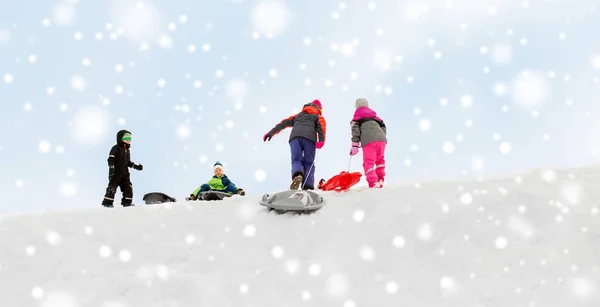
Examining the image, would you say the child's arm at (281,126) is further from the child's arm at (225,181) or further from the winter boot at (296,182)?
the child's arm at (225,181)

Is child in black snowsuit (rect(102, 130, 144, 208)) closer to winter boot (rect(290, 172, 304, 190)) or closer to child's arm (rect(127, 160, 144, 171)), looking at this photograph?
child's arm (rect(127, 160, 144, 171))

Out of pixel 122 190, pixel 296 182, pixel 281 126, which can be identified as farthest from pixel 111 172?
pixel 296 182

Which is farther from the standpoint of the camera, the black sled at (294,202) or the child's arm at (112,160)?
the child's arm at (112,160)

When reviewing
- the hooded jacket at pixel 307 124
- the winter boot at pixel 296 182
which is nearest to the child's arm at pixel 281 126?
the hooded jacket at pixel 307 124

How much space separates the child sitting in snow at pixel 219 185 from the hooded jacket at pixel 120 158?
1.50 meters

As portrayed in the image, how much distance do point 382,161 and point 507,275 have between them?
3878 mm

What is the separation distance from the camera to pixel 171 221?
591cm

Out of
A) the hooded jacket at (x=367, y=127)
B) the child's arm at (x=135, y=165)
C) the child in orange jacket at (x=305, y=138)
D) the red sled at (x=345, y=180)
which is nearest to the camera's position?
the red sled at (x=345, y=180)

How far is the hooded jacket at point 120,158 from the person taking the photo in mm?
9516

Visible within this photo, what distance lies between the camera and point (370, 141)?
8.14 meters

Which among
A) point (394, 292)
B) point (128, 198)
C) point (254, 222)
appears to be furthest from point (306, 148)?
point (394, 292)

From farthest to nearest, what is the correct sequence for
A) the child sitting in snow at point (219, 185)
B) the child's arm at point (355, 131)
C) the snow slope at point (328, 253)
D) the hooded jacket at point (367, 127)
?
the child sitting in snow at point (219, 185) < the child's arm at point (355, 131) < the hooded jacket at point (367, 127) < the snow slope at point (328, 253)

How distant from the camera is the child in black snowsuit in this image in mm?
9406

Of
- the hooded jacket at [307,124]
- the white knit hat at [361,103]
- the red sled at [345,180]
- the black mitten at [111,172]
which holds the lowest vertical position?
the red sled at [345,180]
